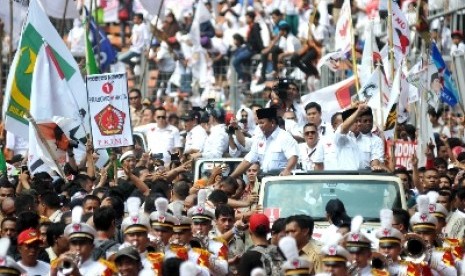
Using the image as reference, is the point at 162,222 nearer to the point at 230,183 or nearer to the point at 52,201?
the point at 52,201

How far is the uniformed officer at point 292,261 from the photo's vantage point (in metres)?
12.9

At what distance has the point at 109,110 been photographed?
22188mm

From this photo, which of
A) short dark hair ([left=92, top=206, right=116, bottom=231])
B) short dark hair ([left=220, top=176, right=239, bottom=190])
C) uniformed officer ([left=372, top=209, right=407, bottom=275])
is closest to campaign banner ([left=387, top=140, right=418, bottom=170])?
short dark hair ([left=220, top=176, right=239, bottom=190])

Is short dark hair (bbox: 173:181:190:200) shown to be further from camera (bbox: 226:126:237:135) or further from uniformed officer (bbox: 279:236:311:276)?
uniformed officer (bbox: 279:236:311:276)

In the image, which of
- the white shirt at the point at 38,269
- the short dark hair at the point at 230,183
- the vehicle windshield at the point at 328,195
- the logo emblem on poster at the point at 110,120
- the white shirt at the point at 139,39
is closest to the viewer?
the white shirt at the point at 38,269

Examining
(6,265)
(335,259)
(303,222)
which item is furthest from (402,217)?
(6,265)

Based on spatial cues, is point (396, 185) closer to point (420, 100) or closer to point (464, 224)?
point (464, 224)

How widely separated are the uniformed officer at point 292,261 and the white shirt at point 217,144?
34.6 feet

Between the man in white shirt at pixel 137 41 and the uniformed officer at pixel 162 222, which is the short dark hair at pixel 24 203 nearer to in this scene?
the uniformed officer at pixel 162 222

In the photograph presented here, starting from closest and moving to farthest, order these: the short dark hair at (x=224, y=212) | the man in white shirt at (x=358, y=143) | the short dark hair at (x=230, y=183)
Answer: the short dark hair at (x=224, y=212) < the short dark hair at (x=230, y=183) < the man in white shirt at (x=358, y=143)

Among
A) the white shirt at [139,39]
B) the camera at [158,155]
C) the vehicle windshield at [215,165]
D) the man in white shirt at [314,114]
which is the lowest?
the vehicle windshield at [215,165]

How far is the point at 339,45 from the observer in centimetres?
2705

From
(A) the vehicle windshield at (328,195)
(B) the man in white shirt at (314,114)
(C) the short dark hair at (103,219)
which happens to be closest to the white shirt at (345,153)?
(A) the vehicle windshield at (328,195)

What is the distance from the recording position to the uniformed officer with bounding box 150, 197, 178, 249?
598 inches
